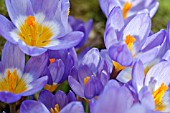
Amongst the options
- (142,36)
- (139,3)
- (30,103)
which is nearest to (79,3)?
(139,3)

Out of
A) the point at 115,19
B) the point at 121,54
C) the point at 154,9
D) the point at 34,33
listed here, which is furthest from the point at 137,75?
the point at 154,9

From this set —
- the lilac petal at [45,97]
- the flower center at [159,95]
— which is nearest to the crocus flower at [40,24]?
the lilac petal at [45,97]

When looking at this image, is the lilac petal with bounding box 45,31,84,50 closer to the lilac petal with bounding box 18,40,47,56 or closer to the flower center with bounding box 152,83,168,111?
the lilac petal with bounding box 18,40,47,56

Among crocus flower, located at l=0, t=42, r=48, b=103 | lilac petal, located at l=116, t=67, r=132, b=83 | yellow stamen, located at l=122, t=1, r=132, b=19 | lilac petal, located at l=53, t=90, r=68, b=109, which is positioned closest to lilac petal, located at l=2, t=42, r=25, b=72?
crocus flower, located at l=0, t=42, r=48, b=103

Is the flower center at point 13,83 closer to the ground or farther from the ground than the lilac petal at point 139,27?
closer to the ground

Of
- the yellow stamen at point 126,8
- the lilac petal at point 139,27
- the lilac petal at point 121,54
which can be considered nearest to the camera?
the lilac petal at point 121,54

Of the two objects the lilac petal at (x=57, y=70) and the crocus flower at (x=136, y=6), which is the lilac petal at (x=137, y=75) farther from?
the crocus flower at (x=136, y=6)

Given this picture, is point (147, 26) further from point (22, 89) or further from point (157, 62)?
point (22, 89)
